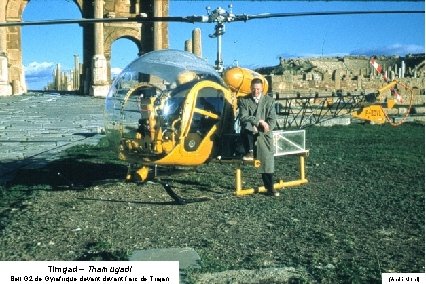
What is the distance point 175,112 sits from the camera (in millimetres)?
6980

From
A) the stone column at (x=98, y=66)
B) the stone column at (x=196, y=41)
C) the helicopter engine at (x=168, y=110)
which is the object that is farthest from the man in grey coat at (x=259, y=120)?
the stone column at (x=98, y=66)

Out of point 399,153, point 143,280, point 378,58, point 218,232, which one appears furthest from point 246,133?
point 378,58

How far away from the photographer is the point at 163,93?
7016 mm

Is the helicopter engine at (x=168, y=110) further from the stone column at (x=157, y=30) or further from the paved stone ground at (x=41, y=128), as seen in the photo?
the stone column at (x=157, y=30)

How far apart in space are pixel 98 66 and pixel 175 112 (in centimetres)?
2328

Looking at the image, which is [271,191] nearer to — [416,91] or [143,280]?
[143,280]

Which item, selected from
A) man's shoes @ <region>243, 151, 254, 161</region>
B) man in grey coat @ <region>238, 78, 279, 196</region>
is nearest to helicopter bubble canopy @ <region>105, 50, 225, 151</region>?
man in grey coat @ <region>238, 78, 279, 196</region>

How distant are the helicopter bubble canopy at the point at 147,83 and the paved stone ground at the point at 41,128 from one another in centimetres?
232

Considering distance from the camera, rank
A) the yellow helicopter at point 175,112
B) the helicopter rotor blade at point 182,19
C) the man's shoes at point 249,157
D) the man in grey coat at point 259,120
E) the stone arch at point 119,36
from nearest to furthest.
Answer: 1. the helicopter rotor blade at point 182,19
2. the yellow helicopter at point 175,112
3. the man in grey coat at point 259,120
4. the man's shoes at point 249,157
5. the stone arch at point 119,36

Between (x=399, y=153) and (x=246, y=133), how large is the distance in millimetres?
6095

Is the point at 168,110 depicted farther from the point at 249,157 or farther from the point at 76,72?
the point at 76,72

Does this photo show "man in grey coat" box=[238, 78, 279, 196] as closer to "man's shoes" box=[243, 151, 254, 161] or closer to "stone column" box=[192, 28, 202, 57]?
"man's shoes" box=[243, 151, 254, 161]

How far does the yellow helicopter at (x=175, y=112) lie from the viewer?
22.9ft

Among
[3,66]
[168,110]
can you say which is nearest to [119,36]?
[3,66]
